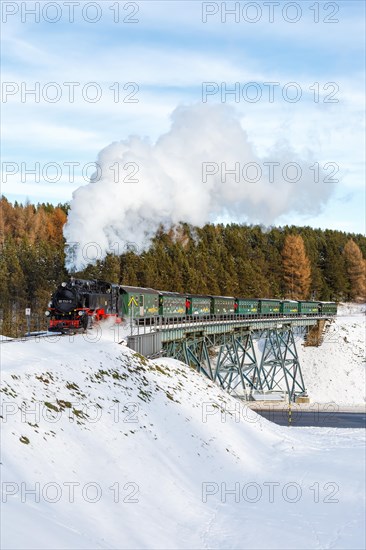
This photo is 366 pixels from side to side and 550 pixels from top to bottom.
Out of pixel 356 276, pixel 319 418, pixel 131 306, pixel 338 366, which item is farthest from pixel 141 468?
pixel 356 276

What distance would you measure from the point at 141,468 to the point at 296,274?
90.8 meters

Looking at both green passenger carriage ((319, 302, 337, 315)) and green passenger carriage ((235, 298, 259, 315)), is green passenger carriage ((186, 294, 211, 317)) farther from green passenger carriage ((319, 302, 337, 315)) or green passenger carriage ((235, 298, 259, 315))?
green passenger carriage ((319, 302, 337, 315))

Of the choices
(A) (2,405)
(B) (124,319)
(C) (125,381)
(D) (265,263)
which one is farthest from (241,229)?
(A) (2,405)

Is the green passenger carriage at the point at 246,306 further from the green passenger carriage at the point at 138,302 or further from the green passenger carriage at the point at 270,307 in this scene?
the green passenger carriage at the point at 138,302

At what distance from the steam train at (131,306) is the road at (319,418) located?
941cm

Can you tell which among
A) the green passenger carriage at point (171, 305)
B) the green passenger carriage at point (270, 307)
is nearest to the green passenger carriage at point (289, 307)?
the green passenger carriage at point (270, 307)

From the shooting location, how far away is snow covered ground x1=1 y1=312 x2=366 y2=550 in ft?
43.1

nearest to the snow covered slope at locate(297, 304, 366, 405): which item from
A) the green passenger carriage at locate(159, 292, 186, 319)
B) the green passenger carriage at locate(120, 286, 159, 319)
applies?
the green passenger carriage at locate(159, 292, 186, 319)

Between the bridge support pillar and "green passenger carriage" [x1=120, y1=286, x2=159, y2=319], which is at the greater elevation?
"green passenger carriage" [x1=120, y1=286, x2=159, y2=319]

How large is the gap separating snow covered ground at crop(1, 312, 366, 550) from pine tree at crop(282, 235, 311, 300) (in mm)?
77899

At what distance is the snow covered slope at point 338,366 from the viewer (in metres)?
64.6

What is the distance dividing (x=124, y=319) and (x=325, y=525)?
22778 mm

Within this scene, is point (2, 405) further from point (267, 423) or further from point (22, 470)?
point (267, 423)

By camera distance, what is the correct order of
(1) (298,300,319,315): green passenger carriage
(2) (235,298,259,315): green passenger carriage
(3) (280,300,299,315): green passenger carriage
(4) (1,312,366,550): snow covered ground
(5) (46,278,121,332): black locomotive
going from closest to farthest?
1. (4) (1,312,366,550): snow covered ground
2. (5) (46,278,121,332): black locomotive
3. (2) (235,298,259,315): green passenger carriage
4. (3) (280,300,299,315): green passenger carriage
5. (1) (298,300,319,315): green passenger carriage
